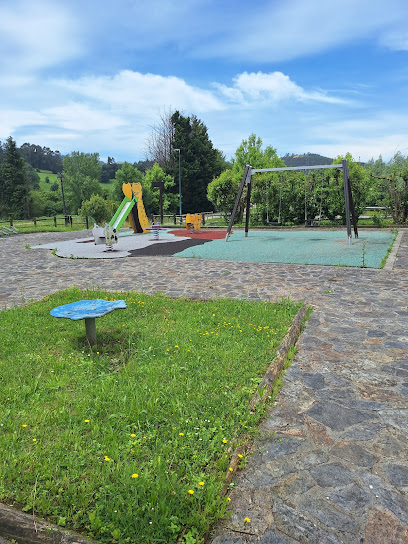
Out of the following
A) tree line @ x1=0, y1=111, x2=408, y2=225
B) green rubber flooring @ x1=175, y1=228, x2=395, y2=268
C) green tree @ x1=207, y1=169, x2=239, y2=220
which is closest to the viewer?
green rubber flooring @ x1=175, y1=228, x2=395, y2=268

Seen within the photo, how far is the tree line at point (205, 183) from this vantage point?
21656mm

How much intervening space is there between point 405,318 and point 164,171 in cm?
4445

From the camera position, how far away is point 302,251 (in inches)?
522

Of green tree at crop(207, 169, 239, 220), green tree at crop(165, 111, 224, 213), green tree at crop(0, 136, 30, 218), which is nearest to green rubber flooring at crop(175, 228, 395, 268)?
green tree at crop(207, 169, 239, 220)

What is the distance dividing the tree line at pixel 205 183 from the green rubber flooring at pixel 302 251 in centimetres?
141

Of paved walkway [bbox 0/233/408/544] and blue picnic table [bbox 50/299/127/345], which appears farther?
blue picnic table [bbox 50/299/127/345]

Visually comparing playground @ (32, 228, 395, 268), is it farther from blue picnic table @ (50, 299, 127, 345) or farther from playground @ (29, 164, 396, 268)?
blue picnic table @ (50, 299, 127, 345)

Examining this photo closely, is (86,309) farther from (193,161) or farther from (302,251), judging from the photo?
(193,161)

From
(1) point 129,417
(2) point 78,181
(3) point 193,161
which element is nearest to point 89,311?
(1) point 129,417

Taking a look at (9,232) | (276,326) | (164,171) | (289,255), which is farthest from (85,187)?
(276,326)

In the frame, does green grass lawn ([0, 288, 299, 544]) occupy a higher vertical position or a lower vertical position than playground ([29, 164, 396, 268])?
Result: lower

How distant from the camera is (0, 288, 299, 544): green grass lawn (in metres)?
2.29

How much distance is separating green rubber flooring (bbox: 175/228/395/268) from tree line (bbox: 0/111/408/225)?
141cm

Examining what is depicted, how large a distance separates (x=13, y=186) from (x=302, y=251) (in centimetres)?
5076
